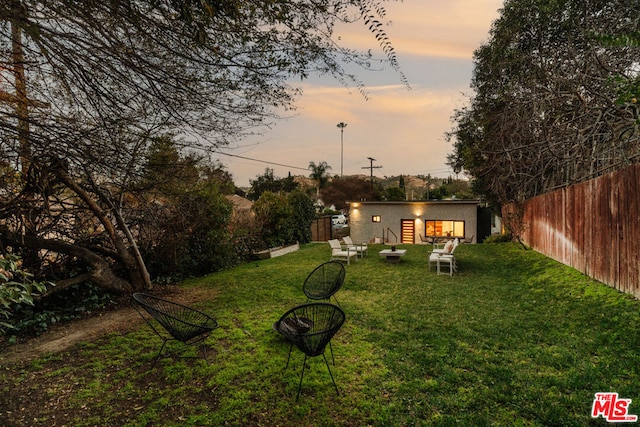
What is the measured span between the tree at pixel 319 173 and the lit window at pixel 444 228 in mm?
28873

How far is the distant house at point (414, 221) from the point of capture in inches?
702

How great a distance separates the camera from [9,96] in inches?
134

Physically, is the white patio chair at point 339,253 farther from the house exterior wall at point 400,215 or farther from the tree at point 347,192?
the tree at point 347,192

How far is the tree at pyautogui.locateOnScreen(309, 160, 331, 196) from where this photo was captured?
46.6 m

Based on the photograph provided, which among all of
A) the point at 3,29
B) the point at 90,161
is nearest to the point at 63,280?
the point at 90,161

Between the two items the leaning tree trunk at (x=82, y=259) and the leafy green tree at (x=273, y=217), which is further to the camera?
the leafy green tree at (x=273, y=217)

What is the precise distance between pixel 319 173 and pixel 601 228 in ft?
138

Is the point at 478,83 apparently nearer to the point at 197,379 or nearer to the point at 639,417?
the point at 639,417

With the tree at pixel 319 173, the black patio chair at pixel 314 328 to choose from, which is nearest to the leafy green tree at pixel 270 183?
the tree at pixel 319 173

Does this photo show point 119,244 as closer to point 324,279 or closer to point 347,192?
point 324,279

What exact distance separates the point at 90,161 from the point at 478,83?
15.1 metres

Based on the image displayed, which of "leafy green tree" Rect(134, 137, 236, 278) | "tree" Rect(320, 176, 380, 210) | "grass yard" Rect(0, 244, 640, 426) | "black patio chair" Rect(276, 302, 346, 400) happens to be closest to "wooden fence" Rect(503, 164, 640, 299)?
"grass yard" Rect(0, 244, 640, 426)

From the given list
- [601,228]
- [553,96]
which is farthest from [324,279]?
[553,96]

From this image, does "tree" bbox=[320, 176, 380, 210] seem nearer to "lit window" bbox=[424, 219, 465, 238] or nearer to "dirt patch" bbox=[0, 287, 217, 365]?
"lit window" bbox=[424, 219, 465, 238]
